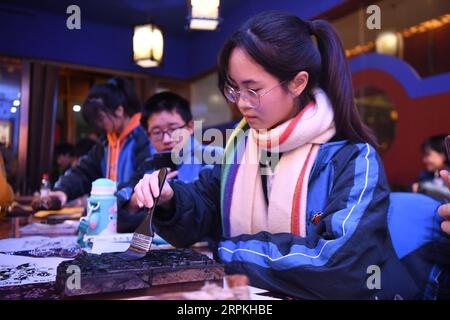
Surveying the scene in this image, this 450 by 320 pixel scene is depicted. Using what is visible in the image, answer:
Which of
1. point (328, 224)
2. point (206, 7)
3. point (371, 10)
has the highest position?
point (206, 7)

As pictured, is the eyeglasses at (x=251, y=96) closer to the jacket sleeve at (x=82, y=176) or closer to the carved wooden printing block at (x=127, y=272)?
the carved wooden printing block at (x=127, y=272)

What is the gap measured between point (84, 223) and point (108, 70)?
13.0ft

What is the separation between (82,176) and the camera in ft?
6.97

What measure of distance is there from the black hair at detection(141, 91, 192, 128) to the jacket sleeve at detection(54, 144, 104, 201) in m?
0.48

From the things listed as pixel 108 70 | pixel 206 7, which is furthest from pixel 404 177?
pixel 108 70

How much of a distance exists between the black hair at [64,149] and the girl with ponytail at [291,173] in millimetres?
3147

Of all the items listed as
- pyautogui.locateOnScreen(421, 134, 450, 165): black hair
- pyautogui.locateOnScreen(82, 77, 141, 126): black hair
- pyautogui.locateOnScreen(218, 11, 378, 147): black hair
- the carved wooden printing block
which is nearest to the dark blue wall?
pyautogui.locateOnScreen(218, 11, 378, 147): black hair

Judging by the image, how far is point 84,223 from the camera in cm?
102

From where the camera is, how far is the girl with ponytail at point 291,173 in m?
0.74

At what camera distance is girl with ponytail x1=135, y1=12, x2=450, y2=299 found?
0.74m

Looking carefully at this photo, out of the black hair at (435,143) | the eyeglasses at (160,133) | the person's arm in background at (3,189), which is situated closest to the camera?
the person's arm in background at (3,189)

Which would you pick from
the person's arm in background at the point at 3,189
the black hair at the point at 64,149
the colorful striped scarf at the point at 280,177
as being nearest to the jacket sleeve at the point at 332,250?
the colorful striped scarf at the point at 280,177

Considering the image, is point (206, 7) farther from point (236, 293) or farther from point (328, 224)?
point (236, 293)

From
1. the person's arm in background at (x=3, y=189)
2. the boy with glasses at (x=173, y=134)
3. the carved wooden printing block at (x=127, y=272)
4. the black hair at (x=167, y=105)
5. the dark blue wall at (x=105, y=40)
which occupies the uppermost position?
the dark blue wall at (x=105, y=40)
